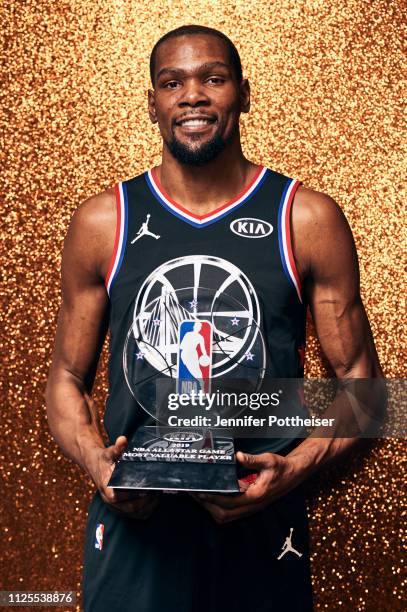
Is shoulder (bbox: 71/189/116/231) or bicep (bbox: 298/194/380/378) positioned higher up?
shoulder (bbox: 71/189/116/231)

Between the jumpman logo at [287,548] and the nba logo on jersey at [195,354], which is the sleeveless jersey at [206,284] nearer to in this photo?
the nba logo on jersey at [195,354]

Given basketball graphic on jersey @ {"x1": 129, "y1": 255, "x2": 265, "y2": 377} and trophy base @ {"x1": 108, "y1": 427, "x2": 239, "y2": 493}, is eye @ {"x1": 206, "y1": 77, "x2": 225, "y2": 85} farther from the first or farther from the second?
trophy base @ {"x1": 108, "y1": 427, "x2": 239, "y2": 493}

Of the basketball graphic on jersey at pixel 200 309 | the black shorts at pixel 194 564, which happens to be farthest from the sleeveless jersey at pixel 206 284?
the black shorts at pixel 194 564

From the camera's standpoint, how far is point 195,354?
4.28 feet

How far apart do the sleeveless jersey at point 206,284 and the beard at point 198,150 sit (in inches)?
2.4

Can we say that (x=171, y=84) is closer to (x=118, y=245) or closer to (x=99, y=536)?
(x=118, y=245)

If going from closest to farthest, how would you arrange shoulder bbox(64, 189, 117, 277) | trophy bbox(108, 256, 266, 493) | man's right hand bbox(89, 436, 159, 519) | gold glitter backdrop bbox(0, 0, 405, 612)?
man's right hand bbox(89, 436, 159, 519)
trophy bbox(108, 256, 266, 493)
shoulder bbox(64, 189, 117, 277)
gold glitter backdrop bbox(0, 0, 405, 612)

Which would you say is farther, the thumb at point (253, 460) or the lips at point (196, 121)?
the lips at point (196, 121)

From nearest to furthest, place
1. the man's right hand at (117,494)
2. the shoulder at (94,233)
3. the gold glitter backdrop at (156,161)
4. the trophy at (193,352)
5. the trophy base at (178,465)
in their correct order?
the trophy base at (178,465), the man's right hand at (117,494), the trophy at (193,352), the shoulder at (94,233), the gold glitter backdrop at (156,161)

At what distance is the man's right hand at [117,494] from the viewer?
46.9 inches

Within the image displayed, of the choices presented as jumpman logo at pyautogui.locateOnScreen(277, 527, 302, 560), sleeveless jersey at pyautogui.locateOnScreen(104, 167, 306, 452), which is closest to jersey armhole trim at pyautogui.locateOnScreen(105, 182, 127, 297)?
sleeveless jersey at pyautogui.locateOnScreen(104, 167, 306, 452)

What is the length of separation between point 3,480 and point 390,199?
0.66 meters

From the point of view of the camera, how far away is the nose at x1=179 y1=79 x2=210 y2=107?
1.34 m

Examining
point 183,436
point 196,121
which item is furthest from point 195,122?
point 183,436
